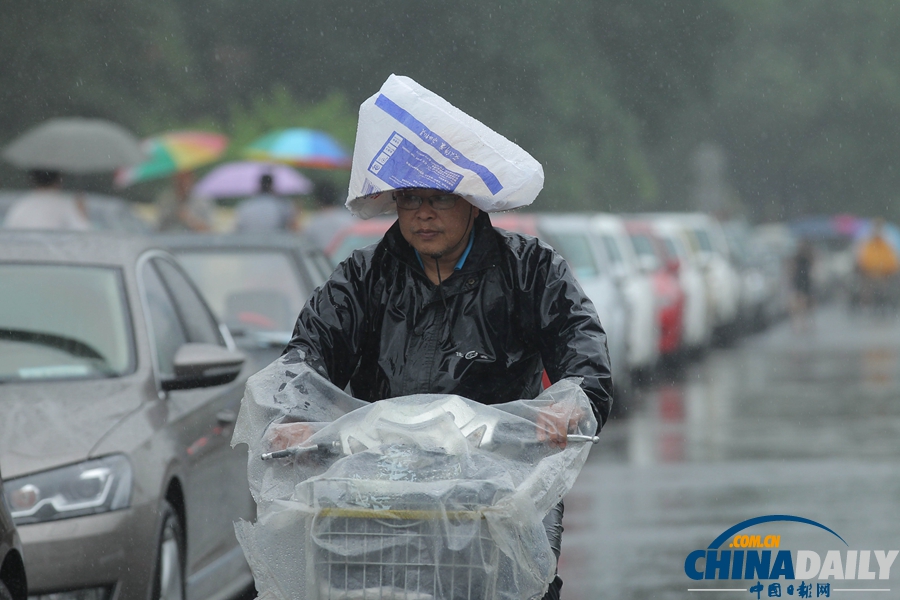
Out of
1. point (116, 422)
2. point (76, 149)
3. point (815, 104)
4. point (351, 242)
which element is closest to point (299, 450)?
point (116, 422)

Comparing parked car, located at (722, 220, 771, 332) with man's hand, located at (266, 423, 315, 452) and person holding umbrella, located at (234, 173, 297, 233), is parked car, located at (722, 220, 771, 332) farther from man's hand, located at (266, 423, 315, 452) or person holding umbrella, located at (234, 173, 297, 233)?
man's hand, located at (266, 423, 315, 452)

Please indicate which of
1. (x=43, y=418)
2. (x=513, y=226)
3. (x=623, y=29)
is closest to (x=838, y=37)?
(x=623, y=29)

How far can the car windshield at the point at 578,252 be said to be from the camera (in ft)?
55.3

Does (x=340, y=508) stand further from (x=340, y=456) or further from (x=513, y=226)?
(x=513, y=226)

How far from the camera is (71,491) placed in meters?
5.61

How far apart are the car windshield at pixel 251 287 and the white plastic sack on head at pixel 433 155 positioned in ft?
17.7

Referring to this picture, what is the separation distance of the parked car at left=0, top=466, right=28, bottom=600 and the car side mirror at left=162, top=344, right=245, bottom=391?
6.26ft

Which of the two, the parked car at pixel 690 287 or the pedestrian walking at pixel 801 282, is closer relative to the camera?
the parked car at pixel 690 287

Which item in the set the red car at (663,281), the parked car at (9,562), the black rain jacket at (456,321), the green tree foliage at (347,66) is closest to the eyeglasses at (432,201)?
the black rain jacket at (456,321)

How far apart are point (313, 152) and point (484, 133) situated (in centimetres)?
1719

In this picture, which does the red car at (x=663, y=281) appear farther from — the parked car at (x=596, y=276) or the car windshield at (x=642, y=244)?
the parked car at (x=596, y=276)

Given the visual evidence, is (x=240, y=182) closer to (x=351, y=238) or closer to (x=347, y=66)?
(x=351, y=238)

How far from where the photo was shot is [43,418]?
5.92 meters

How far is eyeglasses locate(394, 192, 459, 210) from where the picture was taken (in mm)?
4137
